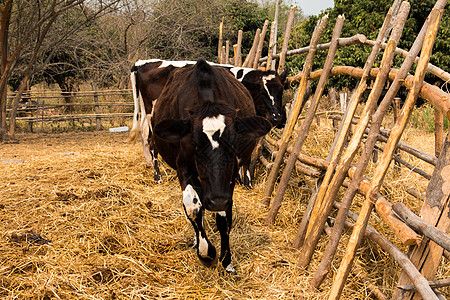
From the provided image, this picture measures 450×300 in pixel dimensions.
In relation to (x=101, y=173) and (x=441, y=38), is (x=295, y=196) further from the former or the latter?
(x=441, y=38)

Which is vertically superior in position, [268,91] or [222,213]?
[268,91]

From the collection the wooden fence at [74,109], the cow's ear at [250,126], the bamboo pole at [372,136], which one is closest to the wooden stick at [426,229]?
the bamboo pole at [372,136]

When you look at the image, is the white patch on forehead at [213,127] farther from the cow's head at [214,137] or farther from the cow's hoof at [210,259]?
the cow's hoof at [210,259]

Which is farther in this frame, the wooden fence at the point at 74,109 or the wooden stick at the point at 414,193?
the wooden fence at the point at 74,109

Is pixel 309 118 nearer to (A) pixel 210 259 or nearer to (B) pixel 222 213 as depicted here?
(B) pixel 222 213

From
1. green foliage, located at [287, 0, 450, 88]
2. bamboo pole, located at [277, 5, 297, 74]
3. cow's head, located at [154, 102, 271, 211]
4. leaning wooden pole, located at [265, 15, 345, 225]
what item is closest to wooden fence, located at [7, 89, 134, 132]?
green foliage, located at [287, 0, 450, 88]

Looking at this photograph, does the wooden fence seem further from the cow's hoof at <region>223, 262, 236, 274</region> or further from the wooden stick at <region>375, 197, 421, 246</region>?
the wooden stick at <region>375, 197, 421, 246</region>

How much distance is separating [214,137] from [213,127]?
0.07m

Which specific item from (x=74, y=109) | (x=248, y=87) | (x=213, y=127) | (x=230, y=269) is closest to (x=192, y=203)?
(x=230, y=269)

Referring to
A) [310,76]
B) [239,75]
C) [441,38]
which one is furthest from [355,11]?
[310,76]

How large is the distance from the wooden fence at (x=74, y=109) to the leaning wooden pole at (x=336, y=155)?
35.4 feet

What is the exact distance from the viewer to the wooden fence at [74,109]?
41.9 ft

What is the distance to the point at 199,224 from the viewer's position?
3090 mm

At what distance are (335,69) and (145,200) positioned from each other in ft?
8.56
